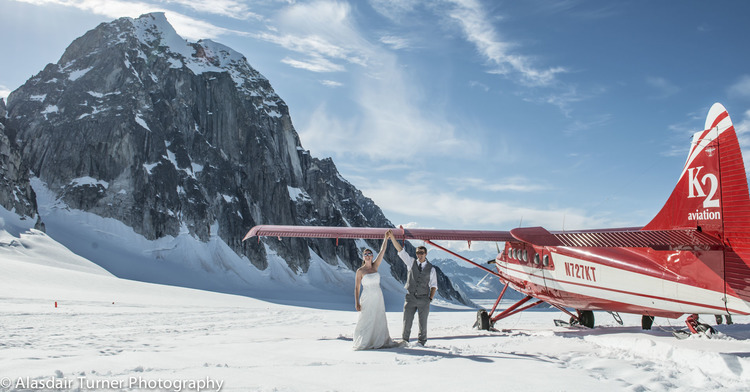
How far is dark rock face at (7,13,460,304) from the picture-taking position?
75.3m

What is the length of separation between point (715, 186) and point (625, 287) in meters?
2.87

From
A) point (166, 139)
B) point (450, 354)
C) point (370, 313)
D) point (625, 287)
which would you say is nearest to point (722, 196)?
point (625, 287)

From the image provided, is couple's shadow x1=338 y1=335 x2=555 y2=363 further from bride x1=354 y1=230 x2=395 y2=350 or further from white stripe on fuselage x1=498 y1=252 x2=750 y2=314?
white stripe on fuselage x1=498 y1=252 x2=750 y2=314

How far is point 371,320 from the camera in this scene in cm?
754

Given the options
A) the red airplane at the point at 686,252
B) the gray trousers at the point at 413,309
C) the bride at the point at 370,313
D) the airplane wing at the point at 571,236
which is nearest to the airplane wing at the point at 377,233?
the airplane wing at the point at 571,236

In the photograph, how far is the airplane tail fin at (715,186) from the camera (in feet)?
26.7

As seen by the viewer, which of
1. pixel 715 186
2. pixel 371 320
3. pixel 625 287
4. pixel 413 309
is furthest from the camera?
pixel 625 287

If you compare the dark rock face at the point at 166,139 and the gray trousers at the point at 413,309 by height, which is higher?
the dark rock face at the point at 166,139

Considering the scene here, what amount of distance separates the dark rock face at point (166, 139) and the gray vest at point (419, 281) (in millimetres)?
75286

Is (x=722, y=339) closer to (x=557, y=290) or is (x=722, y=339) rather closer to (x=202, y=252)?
(x=557, y=290)

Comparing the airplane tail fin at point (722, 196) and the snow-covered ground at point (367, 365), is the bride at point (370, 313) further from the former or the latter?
the airplane tail fin at point (722, 196)

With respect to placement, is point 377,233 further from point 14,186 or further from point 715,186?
point 14,186

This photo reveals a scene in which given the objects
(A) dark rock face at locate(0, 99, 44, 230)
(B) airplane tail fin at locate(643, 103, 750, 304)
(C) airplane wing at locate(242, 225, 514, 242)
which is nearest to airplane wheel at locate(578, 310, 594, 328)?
(C) airplane wing at locate(242, 225, 514, 242)

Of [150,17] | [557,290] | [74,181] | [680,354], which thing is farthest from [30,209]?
[680,354]
